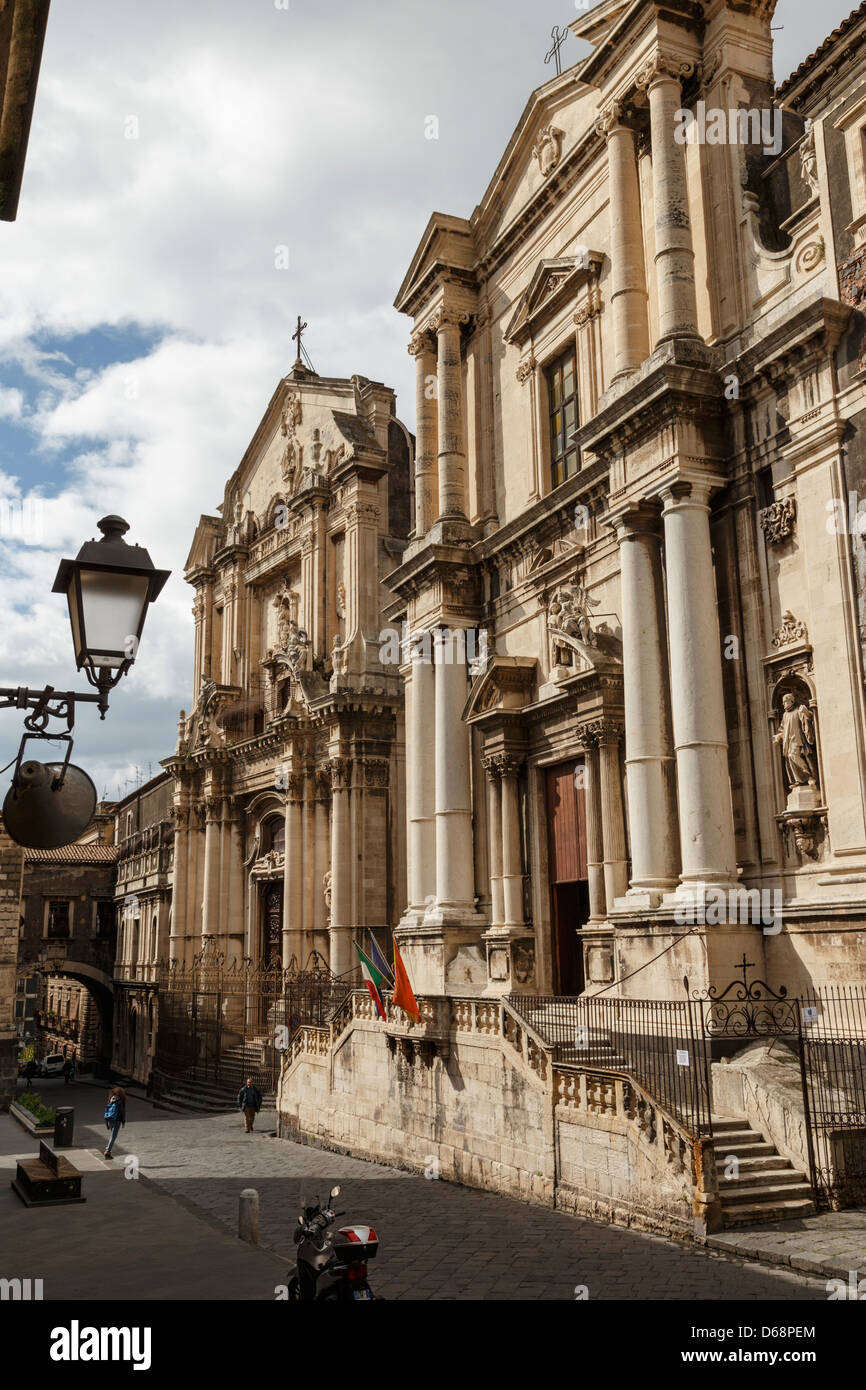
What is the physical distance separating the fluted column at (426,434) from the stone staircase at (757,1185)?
51.2 feet

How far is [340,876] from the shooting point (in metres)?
31.0

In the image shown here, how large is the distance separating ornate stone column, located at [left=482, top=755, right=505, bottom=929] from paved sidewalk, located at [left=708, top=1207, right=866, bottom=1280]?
1020cm

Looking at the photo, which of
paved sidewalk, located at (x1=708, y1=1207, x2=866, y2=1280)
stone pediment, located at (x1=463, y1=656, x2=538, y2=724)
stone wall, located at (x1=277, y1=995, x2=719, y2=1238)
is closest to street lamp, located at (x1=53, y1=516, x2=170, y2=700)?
paved sidewalk, located at (x1=708, y1=1207, x2=866, y2=1280)

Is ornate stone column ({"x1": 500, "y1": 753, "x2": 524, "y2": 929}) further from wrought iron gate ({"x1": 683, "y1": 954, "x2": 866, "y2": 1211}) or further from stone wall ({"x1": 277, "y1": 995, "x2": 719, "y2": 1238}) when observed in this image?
wrought iron gate ({"x1": 683, "y1": 954, "x2": 866, "y2": 1211})

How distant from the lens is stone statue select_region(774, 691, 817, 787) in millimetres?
14383

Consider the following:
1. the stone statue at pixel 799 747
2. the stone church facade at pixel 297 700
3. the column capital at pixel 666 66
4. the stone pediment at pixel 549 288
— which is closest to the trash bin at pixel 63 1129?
the stone church facade at pixel 297 700

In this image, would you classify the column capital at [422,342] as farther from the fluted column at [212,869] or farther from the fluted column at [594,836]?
the fluted column at [212,869]

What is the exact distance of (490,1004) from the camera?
16.4 metres

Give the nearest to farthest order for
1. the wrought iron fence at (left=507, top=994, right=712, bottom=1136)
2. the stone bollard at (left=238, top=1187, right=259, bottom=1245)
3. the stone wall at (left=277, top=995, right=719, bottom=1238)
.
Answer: the stone bollard at (left=238, top=1187, right=259, bottom=1245) < the stone wall at (left=277, top=995, right=719, bottom=1238) < the wrought iron fence at (left=507, top=994, right=712, bottom=1136)

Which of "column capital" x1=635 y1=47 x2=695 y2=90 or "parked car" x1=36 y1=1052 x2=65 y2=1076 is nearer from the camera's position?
"column capital" x1=635 y1=47 x2=695 y2=90

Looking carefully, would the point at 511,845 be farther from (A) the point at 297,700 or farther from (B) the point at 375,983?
(A) the point at 297,700

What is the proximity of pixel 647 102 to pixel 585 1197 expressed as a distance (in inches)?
627
